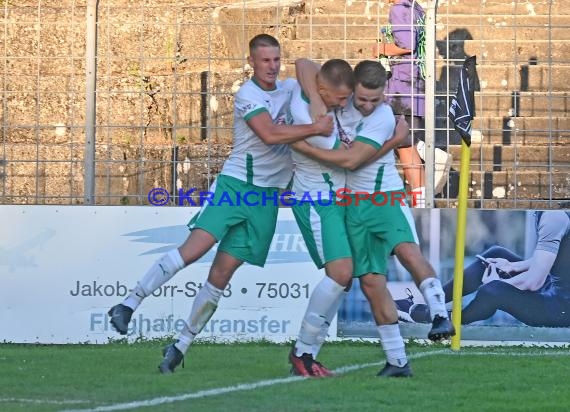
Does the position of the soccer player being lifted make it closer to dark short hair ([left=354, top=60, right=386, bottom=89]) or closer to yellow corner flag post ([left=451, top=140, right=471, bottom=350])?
dark short hair ([left=354, top=60, right=386, bottom=89])

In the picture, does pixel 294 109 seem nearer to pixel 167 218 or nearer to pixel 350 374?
pixel 350 374

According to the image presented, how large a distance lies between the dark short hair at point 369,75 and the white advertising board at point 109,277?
Answer: 3.63 metres

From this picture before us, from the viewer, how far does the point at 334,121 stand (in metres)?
8.59

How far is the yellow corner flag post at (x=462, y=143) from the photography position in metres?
10.2

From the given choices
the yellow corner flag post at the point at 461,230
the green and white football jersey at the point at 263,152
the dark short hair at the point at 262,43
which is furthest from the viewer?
the yellow corner flag post at the point at 461,230

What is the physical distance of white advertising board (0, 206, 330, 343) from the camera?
1180 centimetres

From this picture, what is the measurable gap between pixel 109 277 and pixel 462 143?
11.4 feet

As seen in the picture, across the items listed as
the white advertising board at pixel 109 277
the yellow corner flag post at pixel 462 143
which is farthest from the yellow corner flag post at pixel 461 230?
the white advertising board at pixel 109 277

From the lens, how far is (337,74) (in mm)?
8297

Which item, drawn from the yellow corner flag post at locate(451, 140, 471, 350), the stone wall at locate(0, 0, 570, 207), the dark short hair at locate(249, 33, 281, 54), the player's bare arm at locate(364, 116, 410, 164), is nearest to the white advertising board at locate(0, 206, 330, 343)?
the stone wall at locate(0, 0, 570, 207)

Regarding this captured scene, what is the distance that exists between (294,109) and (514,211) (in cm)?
376

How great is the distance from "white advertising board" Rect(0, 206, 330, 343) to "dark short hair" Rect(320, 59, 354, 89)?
3646 mm

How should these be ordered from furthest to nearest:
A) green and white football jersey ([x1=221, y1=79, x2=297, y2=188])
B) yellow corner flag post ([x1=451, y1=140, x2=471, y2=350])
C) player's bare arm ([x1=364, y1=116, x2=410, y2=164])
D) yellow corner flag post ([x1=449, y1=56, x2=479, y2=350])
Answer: yellow corner flag post ([x1=451, y1=140, x2=471, y2=350]) → yellow corner flag post ([x1=449, y1=56, x2=479, y2=350]) → green and white football jersey ([x1=221, y1=79, x2=297, y2=188]) → player's bare arm ([x1=364, y1=116, x2=410, y2=164])

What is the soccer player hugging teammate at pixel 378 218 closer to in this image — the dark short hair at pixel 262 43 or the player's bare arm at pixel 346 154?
the player's bare arm at pixel 346 154
